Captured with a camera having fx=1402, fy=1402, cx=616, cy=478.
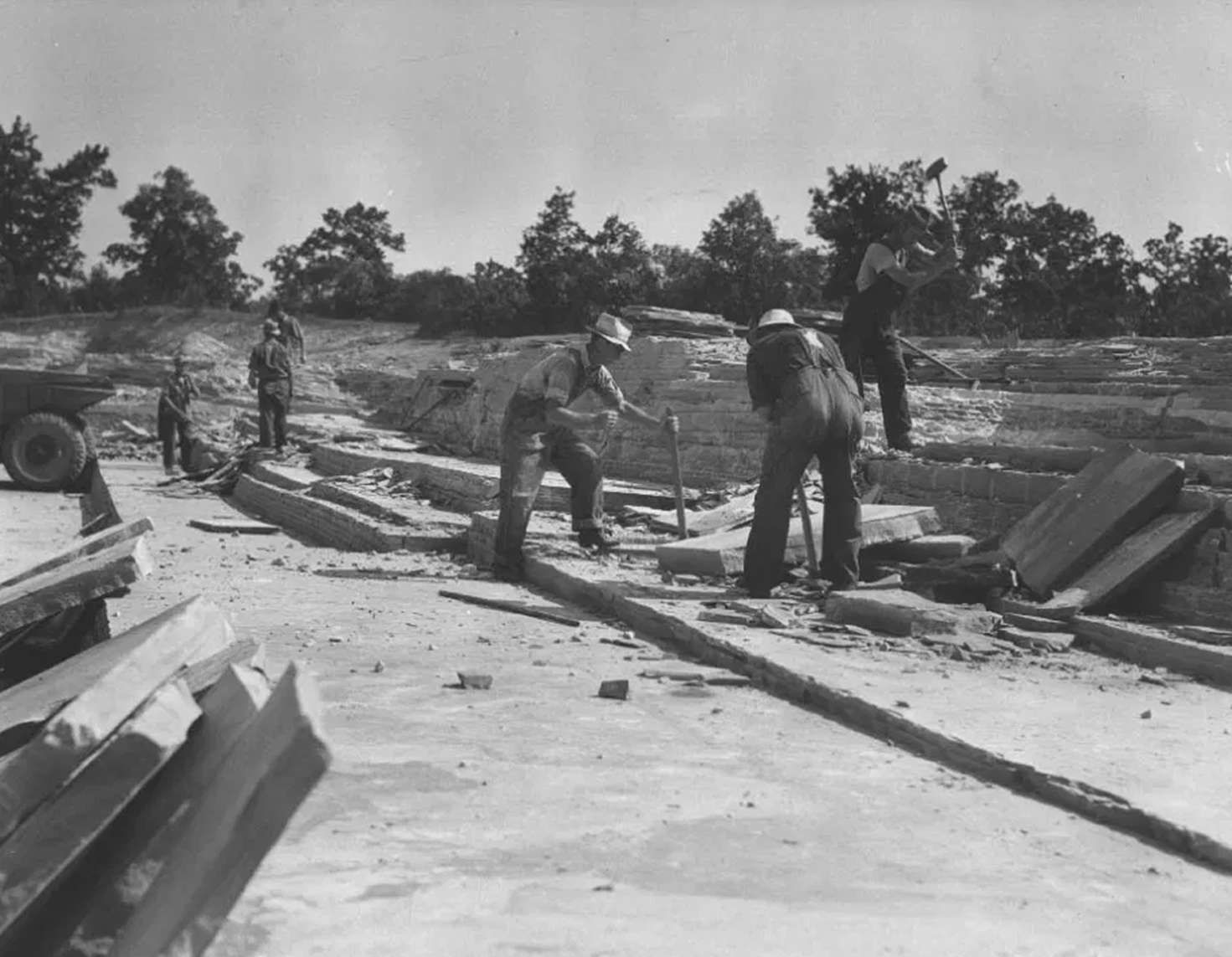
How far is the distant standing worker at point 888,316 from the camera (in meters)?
9.27

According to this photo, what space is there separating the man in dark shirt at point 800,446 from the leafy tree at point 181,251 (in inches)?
1400

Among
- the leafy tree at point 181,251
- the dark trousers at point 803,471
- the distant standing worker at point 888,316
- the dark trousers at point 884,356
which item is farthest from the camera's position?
the leafy tree at point 181,251

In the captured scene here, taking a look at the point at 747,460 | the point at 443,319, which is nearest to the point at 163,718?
the point at 747,460

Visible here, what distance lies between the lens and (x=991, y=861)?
304 centimetres

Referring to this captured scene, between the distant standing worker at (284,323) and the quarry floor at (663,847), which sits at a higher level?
the distant standing worker at (284,323)

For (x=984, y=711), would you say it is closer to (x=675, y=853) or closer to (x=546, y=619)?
(x=675, y=853)

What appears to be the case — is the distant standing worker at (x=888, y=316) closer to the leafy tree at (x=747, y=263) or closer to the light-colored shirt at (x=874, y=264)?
the light-colored shirt at (x=874, y=264)

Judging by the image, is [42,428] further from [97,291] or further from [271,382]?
[97,291]

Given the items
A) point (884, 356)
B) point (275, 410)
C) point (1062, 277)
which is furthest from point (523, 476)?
point (1062, 277)

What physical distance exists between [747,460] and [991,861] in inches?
323

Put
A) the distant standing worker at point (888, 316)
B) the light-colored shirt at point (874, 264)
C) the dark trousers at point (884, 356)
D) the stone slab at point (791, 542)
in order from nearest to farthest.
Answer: the stone slab at point (791, 542) → the light-colored shirt at point (874, 264) → the distant standing worker at point (888, 316) → the dark trousers at point (884, 356)

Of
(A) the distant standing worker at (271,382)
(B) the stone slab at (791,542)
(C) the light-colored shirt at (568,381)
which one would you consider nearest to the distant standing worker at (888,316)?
(B) the stone slab at (791,542)

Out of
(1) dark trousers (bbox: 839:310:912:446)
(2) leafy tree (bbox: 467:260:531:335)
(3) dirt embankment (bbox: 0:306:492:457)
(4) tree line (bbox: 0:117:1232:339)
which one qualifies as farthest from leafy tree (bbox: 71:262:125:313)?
(1) dark trousers (bbox: 839:310:912:446)

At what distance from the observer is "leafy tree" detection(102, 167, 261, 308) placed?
133ft
